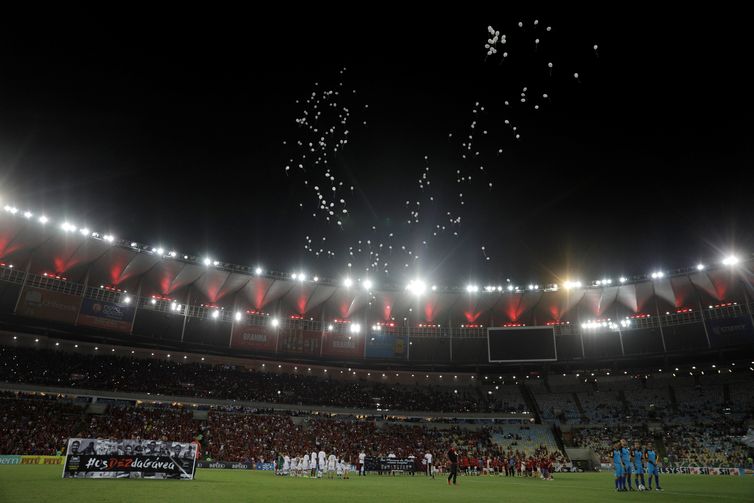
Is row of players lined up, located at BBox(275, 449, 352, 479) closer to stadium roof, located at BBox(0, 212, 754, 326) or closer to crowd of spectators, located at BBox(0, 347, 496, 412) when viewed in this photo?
crowd of spectators, located at BBox(0, 347, 496, 412)

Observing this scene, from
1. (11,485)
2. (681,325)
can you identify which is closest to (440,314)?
(681,325)

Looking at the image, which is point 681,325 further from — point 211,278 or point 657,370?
point 211,278

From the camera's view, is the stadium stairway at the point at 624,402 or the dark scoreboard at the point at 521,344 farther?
the dark scoreboard at the point at 521,344

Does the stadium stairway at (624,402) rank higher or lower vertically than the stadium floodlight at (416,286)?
lower

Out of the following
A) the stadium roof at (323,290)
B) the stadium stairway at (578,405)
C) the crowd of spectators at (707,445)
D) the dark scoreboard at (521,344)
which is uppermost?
the stadium roof at (323,290)

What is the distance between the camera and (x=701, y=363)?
191 feet

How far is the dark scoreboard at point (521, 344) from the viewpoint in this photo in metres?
62.4

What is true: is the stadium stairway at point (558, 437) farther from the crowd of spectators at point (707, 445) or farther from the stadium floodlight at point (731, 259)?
the stadium floodlight at point (731, 259)

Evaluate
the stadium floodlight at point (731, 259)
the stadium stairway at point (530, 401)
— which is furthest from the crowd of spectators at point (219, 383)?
the stadium floodlight at point (731, 259)

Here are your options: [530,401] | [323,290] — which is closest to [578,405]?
[530,401]

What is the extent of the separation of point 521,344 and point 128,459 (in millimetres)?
53189

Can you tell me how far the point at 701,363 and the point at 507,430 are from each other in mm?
25204

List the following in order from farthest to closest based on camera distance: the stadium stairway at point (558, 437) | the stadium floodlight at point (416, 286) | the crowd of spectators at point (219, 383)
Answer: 1. the stadium floodlight at point (416, 286)
2. the stadium stairway at point (558, 437)
3. the crowd of spectators at point (219, 383)

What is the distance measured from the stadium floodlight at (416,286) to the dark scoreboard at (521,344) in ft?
35.2
